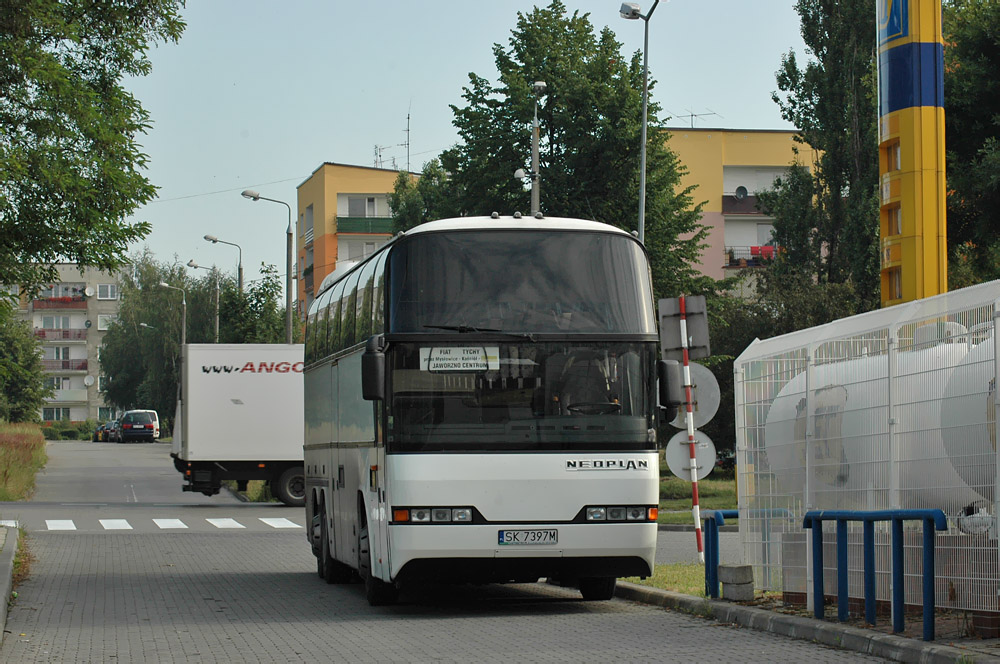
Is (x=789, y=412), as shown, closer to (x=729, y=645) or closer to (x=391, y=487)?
(x=729, y=645)

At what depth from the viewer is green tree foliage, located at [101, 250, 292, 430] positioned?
97.3 metres

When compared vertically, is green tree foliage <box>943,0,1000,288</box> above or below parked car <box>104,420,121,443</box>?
above

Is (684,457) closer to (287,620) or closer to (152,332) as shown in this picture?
(287,620)

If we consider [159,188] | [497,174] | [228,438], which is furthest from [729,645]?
[497,174]

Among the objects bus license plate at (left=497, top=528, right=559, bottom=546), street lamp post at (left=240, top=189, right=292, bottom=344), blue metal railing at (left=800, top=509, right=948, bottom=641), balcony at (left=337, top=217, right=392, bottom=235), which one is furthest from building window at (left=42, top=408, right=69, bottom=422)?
blue metal railing at (left=800, top=509, right=948, bottom=641)

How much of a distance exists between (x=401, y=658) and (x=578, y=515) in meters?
2.93

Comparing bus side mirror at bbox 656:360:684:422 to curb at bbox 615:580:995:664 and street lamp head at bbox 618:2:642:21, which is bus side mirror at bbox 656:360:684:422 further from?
street lamp head at bbox 618:2:642:21

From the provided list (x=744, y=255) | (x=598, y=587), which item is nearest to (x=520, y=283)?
(x=598, y=587)

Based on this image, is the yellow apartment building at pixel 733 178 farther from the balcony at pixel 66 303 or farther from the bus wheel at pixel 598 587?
the balcony at pixel 66 303

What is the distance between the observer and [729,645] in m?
9.94

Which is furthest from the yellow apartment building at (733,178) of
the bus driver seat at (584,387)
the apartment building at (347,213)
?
the bus driver seat at (584,387)

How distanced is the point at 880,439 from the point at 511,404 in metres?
3.61

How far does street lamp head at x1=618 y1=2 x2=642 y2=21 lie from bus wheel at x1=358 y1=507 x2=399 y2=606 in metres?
18.3

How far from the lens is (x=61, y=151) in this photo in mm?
18672
